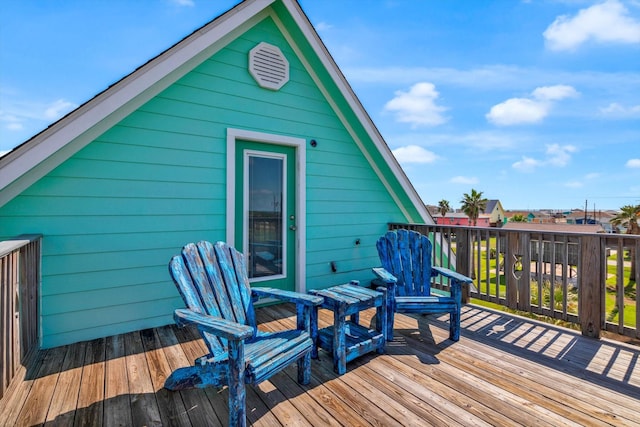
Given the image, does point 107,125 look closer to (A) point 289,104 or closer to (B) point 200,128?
(B) point 200,128

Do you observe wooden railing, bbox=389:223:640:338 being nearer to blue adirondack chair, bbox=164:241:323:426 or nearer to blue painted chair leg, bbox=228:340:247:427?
blue adirondack chair, bbox=164:241:323:426

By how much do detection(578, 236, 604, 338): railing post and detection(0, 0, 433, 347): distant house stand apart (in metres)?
2.41

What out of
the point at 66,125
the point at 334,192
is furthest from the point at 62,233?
the point at 334,192

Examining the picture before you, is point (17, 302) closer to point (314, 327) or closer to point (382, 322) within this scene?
point (314, 327)

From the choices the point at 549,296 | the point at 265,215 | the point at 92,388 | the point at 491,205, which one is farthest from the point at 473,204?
the point at 92,388

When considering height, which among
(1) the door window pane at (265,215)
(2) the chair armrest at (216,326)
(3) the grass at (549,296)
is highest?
(1) the door window pane at (265,215)

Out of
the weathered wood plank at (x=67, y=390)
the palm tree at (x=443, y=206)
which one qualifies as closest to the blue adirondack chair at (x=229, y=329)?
the weathered wood plank at (x=67, y=390)

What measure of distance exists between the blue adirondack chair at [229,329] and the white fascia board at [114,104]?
152cm

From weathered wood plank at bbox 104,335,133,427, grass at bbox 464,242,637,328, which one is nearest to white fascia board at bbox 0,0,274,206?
weathered wood plank at bbox 104,335,133,427

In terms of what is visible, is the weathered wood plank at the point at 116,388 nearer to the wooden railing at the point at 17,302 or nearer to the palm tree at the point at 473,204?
the wooden railing at the point at 17,302

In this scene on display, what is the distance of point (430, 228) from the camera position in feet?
13.7

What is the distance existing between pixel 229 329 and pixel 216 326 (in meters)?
0.09

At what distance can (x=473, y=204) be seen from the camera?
3897 cm

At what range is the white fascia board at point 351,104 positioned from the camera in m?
3.56
